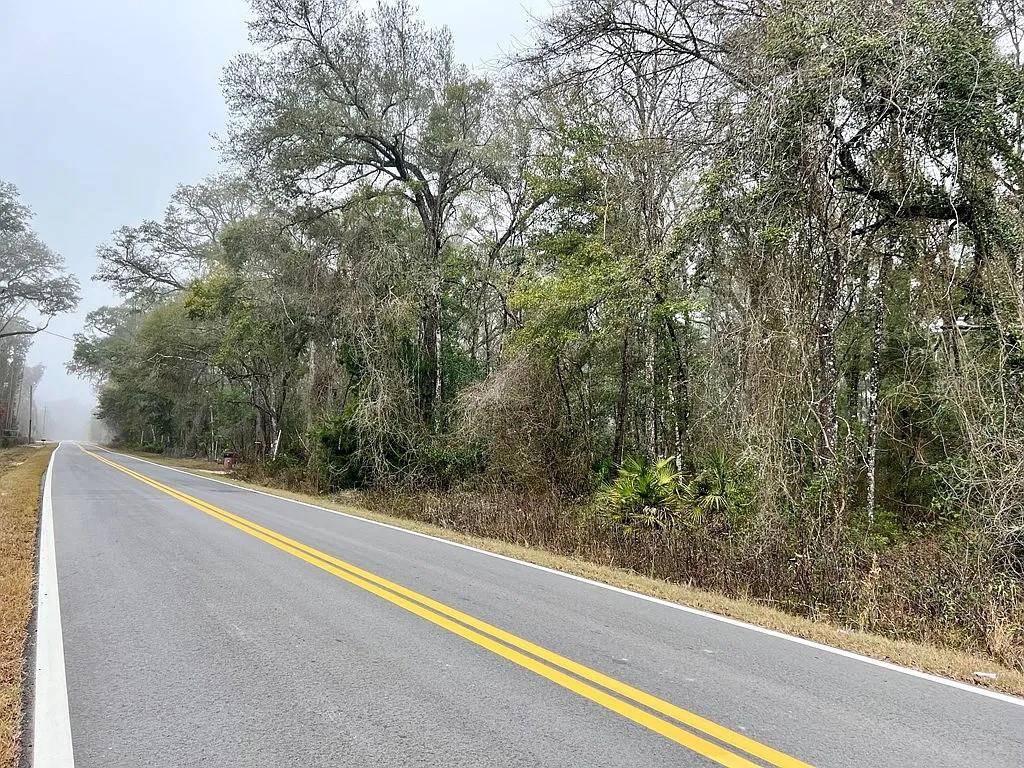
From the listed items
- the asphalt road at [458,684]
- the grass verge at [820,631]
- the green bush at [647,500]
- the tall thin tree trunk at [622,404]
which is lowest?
the grass verge at [820,631]

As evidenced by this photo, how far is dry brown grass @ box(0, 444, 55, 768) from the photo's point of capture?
3441mm

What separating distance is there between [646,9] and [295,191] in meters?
12.1

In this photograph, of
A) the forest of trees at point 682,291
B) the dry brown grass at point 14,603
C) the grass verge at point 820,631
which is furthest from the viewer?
the forest of trees at point 682,291

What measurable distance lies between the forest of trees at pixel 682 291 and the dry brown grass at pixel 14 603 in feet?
24.0

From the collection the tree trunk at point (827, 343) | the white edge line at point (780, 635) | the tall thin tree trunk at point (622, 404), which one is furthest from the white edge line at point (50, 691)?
the tall thin tree trunk at point (622, 404)

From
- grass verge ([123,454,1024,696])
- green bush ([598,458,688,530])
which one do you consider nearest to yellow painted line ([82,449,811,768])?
grass verge ([123,454,1024,696])

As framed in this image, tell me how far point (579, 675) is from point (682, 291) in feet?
33.0

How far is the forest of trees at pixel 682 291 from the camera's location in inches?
308

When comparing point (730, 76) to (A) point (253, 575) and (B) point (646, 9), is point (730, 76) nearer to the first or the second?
(B) point (646, 9)

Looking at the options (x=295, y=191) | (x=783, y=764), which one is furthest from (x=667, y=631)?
(x=295, y=191)

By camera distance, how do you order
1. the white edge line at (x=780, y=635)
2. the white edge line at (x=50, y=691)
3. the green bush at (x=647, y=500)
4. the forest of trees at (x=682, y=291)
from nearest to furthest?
the white edge line at (x=50, y=691)
the white edge line at (x=780, y=635)
the forest of trees at (x=682, y=291)
the green bush at (x=647, y=500)

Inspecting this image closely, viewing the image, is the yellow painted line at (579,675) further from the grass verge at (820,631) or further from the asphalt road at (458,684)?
the grass verge at (820,631)

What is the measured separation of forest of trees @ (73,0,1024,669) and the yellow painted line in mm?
3844

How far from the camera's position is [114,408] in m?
51.0
